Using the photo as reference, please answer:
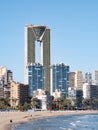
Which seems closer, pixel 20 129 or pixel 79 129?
pixel 20 129

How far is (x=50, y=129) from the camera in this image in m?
89.4

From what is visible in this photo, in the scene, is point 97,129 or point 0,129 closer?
point 0,129

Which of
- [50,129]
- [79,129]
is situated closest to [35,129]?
[50,129]

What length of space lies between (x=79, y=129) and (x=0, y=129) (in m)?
17.9

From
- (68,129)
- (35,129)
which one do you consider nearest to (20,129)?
(35,129)

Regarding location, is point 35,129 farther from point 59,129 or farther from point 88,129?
point 88,129

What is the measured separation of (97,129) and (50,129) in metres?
10.3

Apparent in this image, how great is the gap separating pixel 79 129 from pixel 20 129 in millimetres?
12397

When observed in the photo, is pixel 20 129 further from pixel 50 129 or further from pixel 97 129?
pixel 97 129

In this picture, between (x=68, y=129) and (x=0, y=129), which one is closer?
(x=0, y=129)

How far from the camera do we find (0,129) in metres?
85.1

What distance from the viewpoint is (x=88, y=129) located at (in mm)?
95312

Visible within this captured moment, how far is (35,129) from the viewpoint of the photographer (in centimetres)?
8925

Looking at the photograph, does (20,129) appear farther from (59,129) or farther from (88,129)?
(88,129)
